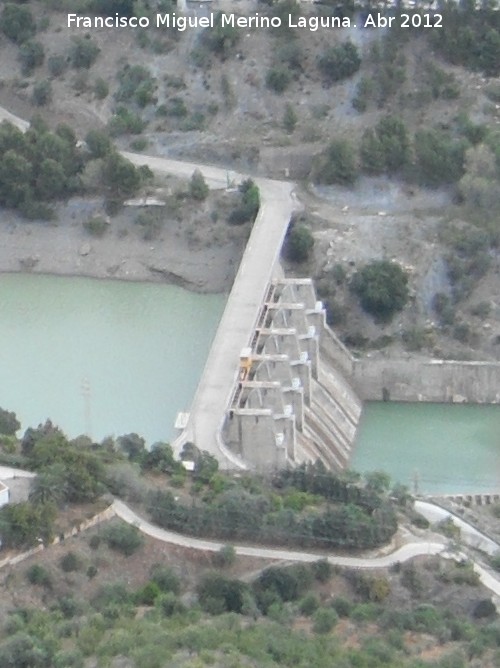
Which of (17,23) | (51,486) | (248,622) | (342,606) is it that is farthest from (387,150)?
(248,622)

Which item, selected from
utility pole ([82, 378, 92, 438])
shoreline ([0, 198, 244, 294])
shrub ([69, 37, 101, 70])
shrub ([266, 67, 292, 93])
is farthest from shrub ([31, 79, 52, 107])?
utility pole ([82, 378, 92, 438])

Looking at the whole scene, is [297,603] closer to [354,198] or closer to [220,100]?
[354,198]

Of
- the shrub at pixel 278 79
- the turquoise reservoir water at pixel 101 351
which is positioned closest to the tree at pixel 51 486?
the turquoise reservoir water at pixel 101 351

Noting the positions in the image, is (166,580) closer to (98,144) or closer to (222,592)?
(222,592)

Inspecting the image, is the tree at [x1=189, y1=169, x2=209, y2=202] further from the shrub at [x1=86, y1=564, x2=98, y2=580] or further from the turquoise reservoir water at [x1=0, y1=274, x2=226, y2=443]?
the shrub at [x1=86, y1=564, x2=98, y2=580]

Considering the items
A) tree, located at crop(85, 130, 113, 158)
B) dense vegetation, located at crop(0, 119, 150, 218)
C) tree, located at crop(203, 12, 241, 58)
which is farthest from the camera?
tree, located at crop(203, 12, 241, 58)

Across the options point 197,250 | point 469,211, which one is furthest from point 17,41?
point 469,211

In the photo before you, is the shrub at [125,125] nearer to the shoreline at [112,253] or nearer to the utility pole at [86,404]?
the shoreline at [112,253]
